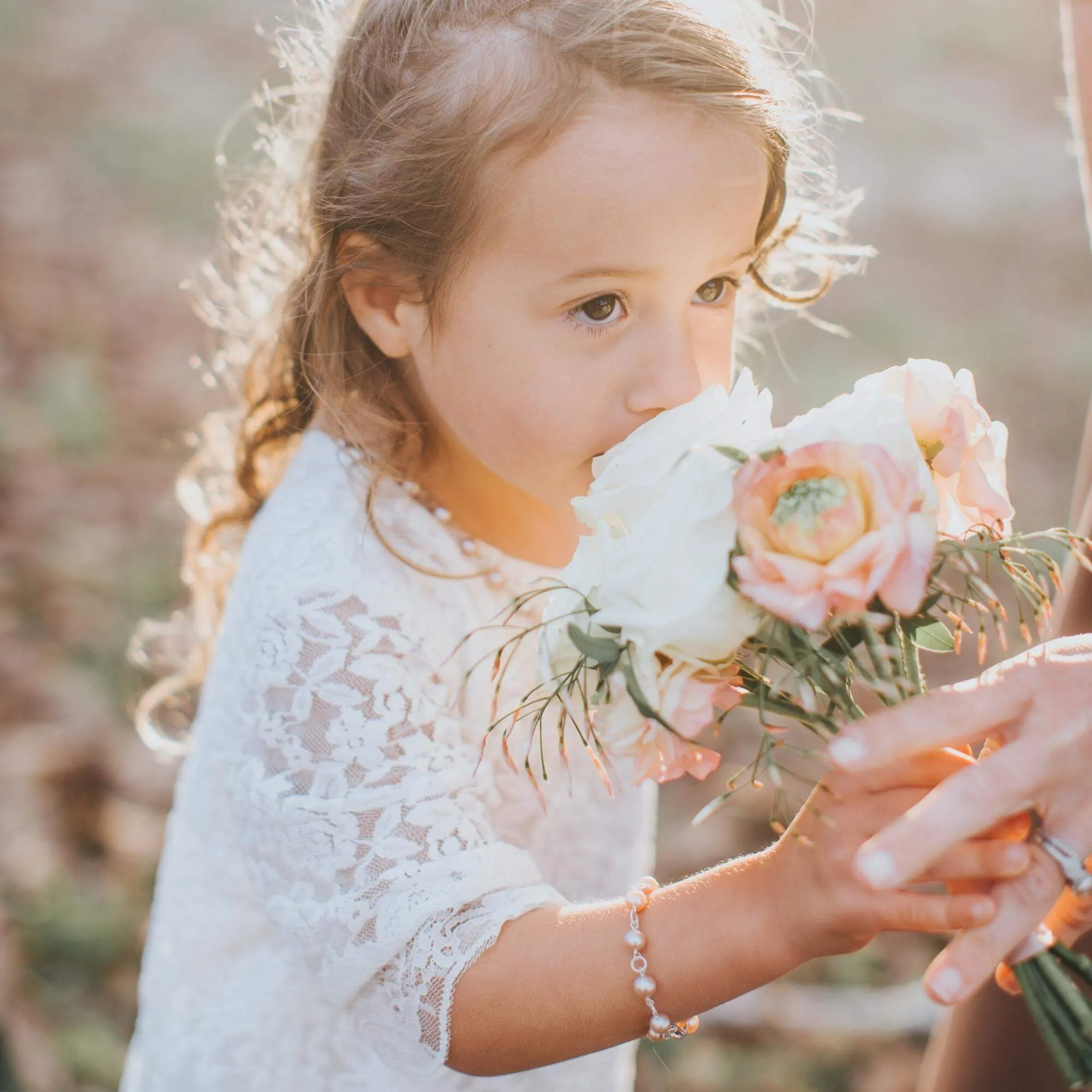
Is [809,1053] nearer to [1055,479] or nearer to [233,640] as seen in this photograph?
[233,640]

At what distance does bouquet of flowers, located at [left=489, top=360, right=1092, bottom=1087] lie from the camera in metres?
1.06

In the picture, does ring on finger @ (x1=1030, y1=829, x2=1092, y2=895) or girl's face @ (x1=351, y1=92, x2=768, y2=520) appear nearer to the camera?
ring on finger @ (x1=1030, y1=829, x2=1092, y2=895)

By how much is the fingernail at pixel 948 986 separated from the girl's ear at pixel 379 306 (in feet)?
3.86

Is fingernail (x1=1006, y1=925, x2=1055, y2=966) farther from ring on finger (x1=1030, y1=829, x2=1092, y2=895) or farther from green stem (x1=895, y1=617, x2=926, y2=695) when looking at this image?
green stem (x1=895, y1=617, x2=926, y2=695)

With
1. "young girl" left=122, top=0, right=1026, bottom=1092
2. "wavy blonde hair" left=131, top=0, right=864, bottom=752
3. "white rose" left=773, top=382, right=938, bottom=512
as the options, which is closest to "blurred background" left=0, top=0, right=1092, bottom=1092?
"wavy blonde hair" left=131, top=0, right=864, bottom=752

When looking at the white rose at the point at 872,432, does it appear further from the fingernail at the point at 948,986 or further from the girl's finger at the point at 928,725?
the fingernail at the point at 948,986

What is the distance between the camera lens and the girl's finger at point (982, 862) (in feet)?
3.88

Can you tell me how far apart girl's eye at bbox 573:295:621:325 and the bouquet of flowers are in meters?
0.35

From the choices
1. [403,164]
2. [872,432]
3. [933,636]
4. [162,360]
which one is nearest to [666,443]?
[872,432]

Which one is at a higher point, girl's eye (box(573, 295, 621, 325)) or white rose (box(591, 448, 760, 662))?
girl's eye (box(573, 295, 621, 325))

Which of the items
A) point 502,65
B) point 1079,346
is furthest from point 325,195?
point 1079,346

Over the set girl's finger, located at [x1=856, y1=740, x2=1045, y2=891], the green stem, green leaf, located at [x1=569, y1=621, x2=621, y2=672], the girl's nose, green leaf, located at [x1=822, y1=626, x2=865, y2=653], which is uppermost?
the girl's nose

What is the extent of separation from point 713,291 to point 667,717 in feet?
2.75

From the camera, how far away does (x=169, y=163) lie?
691 cm
